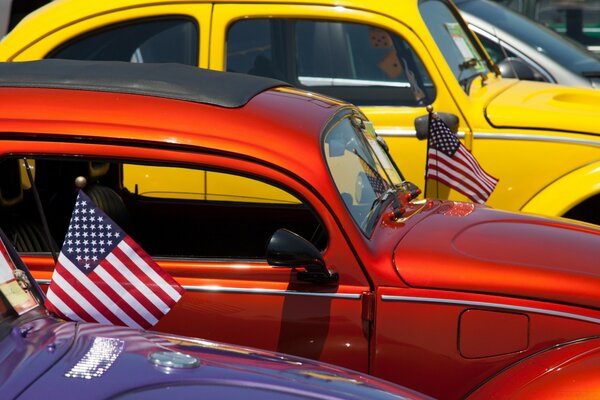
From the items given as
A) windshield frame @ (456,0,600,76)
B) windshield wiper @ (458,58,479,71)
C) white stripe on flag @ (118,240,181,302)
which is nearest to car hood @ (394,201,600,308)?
white stripe on flag @ (118,240,181,302)

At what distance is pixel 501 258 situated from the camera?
13.1 feet

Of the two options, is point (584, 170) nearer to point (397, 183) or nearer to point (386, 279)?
point (397, 183)

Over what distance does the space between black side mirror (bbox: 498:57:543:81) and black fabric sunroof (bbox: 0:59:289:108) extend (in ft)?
12.2

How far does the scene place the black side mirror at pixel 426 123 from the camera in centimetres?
613

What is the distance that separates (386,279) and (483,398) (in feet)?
1.67

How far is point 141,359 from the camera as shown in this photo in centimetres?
270

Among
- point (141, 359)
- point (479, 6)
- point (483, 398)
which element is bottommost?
point (483, 398)

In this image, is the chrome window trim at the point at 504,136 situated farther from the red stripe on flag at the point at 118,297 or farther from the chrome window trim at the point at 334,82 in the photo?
the red stripe on flag at the point at 118,297

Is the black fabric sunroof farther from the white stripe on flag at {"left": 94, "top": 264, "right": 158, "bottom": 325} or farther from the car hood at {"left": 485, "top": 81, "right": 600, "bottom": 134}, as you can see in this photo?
the car hood at {"left": 485, "top": 81, "right": 600, "bottom": 134}

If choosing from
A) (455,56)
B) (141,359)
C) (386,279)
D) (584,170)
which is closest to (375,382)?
(141,359)

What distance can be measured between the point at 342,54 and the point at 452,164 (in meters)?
1.12

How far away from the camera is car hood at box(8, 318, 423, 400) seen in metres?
2.52

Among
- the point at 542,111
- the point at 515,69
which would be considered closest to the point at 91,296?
the point at 542,111

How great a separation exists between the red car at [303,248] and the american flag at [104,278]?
152 millimetres
